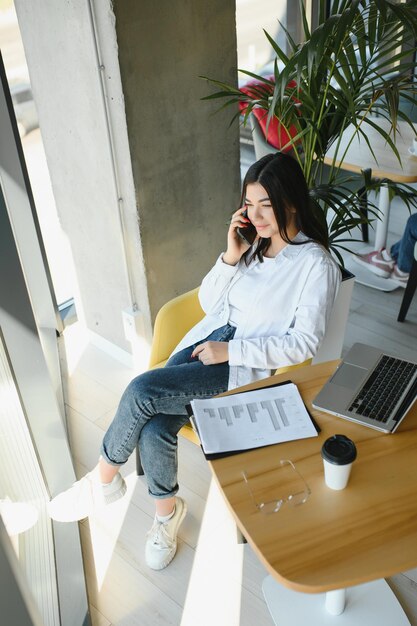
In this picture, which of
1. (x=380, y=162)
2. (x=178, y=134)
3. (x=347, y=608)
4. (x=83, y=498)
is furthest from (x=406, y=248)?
(x=83, y=498)

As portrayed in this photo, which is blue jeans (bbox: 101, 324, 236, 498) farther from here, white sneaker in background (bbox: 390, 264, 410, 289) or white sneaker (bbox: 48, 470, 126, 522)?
white sneaker in background (bbox: 390, 264, 410, 289)

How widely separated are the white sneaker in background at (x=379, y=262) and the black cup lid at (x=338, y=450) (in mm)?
2356

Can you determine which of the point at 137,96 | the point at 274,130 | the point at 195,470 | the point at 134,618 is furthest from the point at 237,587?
the point at 274,130

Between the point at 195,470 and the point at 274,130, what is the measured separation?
2241 millimetres

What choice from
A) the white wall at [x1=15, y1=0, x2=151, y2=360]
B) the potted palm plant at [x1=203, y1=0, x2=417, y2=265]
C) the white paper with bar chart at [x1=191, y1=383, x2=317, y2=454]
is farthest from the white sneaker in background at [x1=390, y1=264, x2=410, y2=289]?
the white paper with bar chart at [x1=191, y1=383, x2=317, y2=454]

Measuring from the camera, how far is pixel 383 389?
174 cm

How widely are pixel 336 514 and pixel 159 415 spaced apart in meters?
0.80

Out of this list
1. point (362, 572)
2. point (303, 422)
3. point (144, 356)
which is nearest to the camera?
point (362, 572)

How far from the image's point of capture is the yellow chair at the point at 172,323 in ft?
7.69

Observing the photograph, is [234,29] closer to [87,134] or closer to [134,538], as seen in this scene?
[87,134]

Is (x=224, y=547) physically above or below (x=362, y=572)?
below

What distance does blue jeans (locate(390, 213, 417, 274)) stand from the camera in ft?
10.8

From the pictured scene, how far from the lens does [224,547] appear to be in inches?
88.7

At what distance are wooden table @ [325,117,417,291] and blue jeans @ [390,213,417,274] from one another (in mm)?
141
